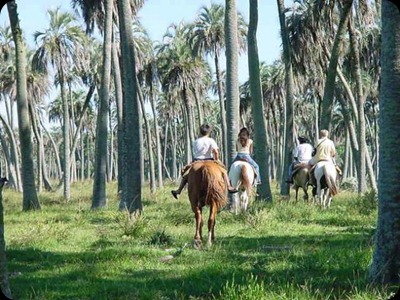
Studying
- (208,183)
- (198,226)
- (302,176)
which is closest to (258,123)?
(302,176)

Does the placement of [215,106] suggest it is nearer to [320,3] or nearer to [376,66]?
[376,66]

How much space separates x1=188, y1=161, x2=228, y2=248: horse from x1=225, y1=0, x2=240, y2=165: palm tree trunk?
5.72 m

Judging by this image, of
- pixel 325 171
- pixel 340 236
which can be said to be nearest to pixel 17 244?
pixel 340 236

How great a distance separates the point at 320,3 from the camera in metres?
22.4

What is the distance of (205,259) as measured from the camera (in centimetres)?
848

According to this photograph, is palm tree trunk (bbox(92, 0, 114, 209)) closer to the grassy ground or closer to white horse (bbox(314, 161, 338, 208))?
the grassy ground

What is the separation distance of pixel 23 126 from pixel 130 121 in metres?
5.21

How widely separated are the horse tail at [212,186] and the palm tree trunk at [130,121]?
5368mm

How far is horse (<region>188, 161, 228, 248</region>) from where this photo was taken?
10.1 m

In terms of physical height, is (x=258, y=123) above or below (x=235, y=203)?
above

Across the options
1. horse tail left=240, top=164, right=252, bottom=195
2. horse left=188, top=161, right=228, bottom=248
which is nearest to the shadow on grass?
horse left=188, top=161, right=228, bottom=248

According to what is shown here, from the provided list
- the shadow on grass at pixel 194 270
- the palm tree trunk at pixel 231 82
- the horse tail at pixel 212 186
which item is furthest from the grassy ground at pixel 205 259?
the palm tree trunk at pixel 231 82

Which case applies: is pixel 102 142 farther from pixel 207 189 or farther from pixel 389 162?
pixel 389 162

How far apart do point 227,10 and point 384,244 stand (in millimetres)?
11917
